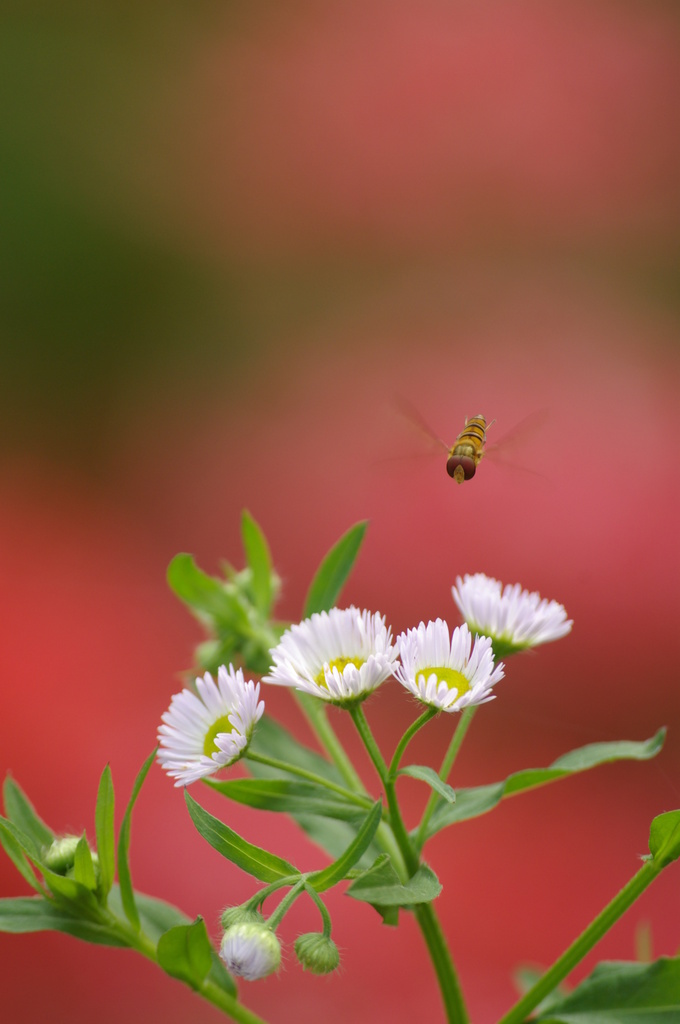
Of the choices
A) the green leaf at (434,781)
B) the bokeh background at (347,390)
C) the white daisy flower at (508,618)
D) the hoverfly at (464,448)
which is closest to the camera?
the green leaf at (434,781)

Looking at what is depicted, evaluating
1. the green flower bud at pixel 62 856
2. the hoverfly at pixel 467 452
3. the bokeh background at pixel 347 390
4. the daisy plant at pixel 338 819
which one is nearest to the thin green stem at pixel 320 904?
the daisy plant at pixel 338 819

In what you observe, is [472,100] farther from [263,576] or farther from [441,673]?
[441,673]

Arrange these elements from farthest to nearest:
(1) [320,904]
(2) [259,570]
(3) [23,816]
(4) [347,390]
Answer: (4) [347,390] < (2) [259,570] < (3) [23,816] < (1) [320,904]

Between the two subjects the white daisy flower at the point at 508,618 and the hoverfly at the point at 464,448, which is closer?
the white daisy flower at the point at 508,618

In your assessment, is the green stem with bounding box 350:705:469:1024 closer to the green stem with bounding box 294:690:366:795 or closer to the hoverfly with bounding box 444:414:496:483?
the green stem with bounding box 294:690:366:795

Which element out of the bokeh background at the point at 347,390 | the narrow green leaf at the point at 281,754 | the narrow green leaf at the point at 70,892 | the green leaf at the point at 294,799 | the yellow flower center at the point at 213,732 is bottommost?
the narrow green leaf at the point at 70,892

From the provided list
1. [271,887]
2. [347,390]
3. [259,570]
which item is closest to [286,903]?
[271,887]

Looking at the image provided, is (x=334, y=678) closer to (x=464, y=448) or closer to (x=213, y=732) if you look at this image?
(x=213, y=732)

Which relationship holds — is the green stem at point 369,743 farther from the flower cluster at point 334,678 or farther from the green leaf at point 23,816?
the green leaf at point 23,816

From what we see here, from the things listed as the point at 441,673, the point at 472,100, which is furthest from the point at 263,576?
the point at 472,100
